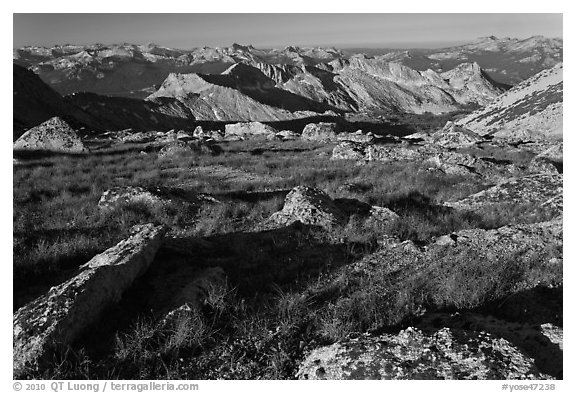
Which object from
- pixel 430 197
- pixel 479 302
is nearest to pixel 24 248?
pixel 479 302

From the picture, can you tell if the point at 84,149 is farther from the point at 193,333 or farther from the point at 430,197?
the point at 193,333

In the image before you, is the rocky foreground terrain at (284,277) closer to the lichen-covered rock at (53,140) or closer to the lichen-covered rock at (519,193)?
the lichen-covered rock at (519,193)

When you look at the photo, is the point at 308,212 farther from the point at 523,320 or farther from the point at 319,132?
the point at 319,132

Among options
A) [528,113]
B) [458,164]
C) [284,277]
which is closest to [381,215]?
[284,277]

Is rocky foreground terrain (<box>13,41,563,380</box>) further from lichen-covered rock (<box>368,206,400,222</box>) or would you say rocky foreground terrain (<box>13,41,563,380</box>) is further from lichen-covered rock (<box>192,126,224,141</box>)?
lichen-covered rock (<box>192,126,224,141</box>)

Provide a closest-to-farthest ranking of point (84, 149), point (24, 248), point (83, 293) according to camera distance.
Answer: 1. point (83, 293)
2. point (24, 248)
3. point (84, 149)
